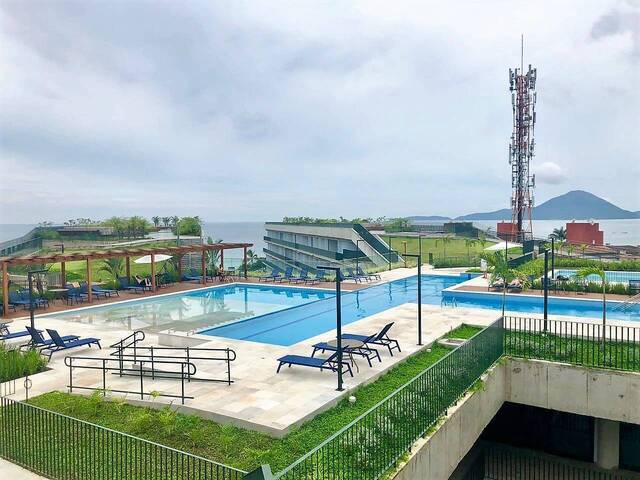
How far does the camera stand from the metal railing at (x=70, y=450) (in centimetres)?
619

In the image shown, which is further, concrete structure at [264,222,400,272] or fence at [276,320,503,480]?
concrete structure at [264,222,400,272]

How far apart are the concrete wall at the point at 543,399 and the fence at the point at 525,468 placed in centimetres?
43

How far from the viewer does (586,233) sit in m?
60.6

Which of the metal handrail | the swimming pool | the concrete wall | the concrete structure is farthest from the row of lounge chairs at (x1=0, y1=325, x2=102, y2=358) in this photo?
the concrete structure

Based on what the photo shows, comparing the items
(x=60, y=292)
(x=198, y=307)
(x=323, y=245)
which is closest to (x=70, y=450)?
(x=198, y=307)

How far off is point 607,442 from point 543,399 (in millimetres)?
2397

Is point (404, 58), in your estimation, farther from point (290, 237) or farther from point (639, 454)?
point (290, 237)

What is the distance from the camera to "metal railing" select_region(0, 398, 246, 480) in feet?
20.3

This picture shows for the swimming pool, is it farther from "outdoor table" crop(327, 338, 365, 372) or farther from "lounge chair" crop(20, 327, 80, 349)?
"outdoor table" crop(327, 338, 365, 372)

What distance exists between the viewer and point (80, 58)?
20516 mm

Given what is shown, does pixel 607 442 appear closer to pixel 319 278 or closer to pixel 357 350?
pixel 357 350

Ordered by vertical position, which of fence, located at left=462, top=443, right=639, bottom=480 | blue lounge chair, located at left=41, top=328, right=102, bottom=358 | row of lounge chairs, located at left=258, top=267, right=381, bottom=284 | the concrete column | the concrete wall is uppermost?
row of lounge chairs, located at left=258, top=267, right=381, bottom=284

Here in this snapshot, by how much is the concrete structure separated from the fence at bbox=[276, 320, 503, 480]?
14756mm

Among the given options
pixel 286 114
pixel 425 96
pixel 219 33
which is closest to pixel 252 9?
pixel 219 33
